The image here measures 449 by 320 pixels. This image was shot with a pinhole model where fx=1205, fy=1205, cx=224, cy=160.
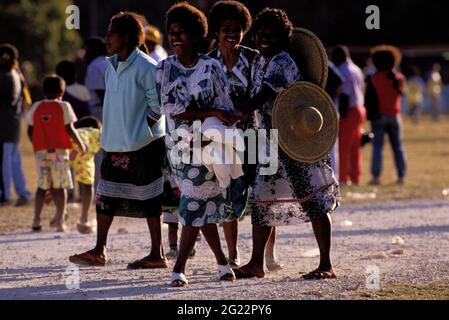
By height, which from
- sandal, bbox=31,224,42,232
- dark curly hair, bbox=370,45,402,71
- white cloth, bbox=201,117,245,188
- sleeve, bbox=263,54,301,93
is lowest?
sandal, bbox=31,224,42,232

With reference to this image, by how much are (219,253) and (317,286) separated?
708mm

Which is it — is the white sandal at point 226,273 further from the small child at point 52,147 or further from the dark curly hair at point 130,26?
the small child at point 52,147

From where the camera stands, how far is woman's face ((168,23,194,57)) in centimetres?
806

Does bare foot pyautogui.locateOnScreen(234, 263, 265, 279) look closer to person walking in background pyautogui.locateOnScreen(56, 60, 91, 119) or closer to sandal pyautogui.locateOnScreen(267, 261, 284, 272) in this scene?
sandal pyautogui.locateOnScreen(267, 261, 284, 272)

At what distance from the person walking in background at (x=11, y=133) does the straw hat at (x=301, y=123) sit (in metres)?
6.86

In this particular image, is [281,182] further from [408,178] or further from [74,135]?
[408,178]

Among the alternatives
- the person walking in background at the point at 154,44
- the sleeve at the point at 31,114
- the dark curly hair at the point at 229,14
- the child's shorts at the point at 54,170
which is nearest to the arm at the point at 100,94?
the person walking in background at the point at 154,44

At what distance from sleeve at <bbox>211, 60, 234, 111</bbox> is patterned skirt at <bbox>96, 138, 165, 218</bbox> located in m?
1.07

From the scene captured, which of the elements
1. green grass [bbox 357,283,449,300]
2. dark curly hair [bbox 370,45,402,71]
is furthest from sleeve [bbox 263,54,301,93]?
dark curly hair [bbox 370,45,402,71]

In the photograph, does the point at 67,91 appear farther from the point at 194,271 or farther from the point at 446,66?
the point at 446,66

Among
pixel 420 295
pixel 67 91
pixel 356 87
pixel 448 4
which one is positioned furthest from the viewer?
pixel 448 4

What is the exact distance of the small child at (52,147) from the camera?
38.6 ft

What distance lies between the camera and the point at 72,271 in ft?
29.5

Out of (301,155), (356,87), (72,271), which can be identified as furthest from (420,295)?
(356,87)
